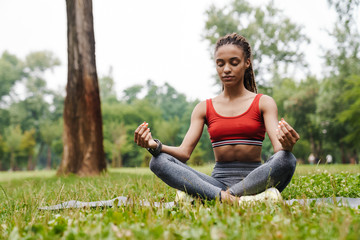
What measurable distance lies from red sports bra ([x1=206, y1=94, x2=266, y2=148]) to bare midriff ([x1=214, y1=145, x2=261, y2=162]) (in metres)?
0.04

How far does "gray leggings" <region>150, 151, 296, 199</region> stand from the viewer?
3.26 meters

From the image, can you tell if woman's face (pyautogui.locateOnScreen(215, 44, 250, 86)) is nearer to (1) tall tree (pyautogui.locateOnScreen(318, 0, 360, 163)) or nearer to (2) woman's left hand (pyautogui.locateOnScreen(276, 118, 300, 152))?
(2) woman's left hand (pyautogui.locateOnScreen(276, 118, 300, 152))

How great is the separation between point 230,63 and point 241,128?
71 cm

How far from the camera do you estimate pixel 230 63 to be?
3.79m

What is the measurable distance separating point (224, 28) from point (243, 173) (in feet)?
74.6

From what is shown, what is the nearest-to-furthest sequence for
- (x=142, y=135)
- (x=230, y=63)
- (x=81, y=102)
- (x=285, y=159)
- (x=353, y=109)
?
(x=285, y=159) → (x=142, y=135) → (x=230, y=63) → (x=81, y=102) → (x=353, y=109)

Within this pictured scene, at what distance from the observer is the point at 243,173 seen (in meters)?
3.66

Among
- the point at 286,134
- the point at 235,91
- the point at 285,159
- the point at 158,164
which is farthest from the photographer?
the point at 235,91

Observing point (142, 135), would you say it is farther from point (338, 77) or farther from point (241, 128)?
point (338, 77)

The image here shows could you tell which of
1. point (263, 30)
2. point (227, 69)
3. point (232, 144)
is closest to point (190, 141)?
point (232, 144)

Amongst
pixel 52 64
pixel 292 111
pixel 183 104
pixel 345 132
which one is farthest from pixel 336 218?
pixel 52 64

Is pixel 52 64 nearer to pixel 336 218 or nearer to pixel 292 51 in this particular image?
pixel 292 51

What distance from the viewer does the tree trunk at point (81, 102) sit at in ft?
30.8

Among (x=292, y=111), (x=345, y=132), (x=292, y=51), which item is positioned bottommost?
(x=345, y=132)
